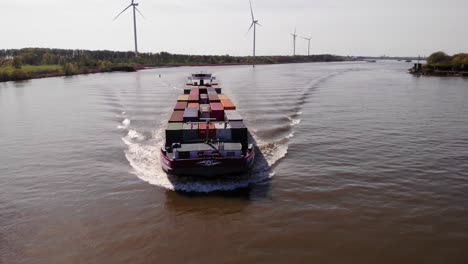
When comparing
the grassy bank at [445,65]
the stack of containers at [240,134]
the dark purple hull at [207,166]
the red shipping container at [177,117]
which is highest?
the grassy bank at [445,65]

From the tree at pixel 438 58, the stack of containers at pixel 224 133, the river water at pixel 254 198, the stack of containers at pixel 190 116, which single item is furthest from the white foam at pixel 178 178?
the tree at pixel 438 58

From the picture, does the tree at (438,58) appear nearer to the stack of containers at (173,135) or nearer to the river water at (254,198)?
the river water at (254,198)

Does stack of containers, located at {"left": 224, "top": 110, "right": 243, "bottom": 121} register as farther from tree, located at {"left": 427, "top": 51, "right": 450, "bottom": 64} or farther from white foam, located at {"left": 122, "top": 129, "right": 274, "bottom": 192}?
tree, located at {"left": 427, "top": 51, "right": 450, "bottom": 64}

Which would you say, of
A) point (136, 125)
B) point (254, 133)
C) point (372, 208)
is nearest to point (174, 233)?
point (372, 208)

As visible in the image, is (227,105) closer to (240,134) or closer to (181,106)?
(181,106)

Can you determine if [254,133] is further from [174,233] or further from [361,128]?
[174,233]

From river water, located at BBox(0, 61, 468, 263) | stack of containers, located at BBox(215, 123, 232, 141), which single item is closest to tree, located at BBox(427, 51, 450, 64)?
river water, located at BBox(0, 61, 468, 263)

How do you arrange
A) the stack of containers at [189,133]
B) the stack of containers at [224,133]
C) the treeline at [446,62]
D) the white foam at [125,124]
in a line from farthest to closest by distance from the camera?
the treeline at [446,62], the white foam at [125,124], the stack of containers at [224,133], the stack of containers at [189,133]
